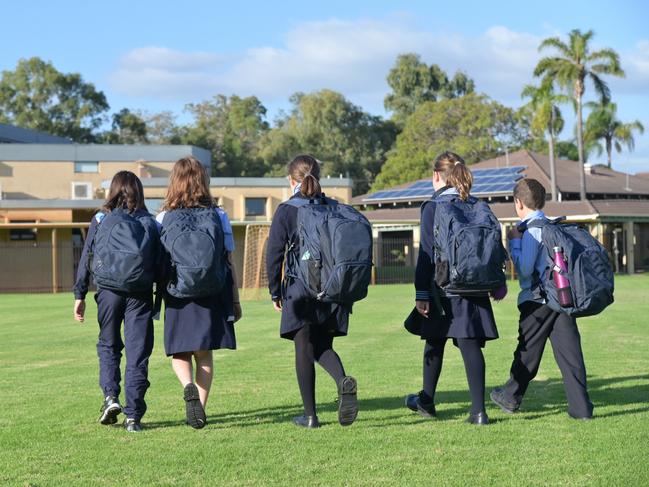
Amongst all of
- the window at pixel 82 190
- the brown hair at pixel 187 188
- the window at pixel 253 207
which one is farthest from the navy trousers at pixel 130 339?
the window at pixel 82 190

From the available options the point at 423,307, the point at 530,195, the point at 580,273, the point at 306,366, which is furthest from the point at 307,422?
the point at 530,195

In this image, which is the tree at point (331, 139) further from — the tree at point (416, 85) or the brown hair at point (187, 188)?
the brown hair at point (187, 188)

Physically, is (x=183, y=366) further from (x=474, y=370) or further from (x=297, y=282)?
(x=474, y=370)

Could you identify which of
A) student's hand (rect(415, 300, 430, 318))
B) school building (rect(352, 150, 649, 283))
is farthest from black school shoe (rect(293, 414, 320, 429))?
school building (rect(352, 150, 649, 283))

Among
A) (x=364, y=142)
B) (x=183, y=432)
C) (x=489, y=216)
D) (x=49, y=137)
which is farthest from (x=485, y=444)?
(x=364, y=142)

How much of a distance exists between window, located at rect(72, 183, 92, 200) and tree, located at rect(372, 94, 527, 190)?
939 inches

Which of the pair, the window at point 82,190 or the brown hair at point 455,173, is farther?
the window at point 82,190

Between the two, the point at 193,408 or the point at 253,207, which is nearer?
the point at 193,408

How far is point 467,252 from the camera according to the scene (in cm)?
673

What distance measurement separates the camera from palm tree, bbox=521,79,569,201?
5034 centimetres

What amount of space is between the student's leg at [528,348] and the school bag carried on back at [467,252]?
63 centimetres

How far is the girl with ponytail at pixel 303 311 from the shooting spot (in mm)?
6863

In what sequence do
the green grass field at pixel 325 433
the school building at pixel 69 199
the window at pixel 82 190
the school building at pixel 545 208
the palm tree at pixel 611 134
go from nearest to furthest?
the green grass field at pixel 325 433 < the school building at pixel 69 199 < the school building at pixel 545 208 < the window at pixel 82 190 < the palm tree at pixel 611 134

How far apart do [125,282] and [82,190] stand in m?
44.1
